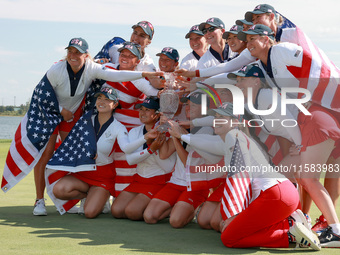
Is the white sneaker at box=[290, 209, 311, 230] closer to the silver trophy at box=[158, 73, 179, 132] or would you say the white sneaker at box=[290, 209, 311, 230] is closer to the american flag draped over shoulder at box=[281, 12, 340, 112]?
the american flag draped over shoulder at box=[281, 12, 340, 112]

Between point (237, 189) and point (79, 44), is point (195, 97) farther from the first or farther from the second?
point (237, 189)

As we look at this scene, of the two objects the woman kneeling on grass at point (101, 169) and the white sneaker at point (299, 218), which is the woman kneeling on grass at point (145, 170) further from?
the white sneaker at point (299, 218)

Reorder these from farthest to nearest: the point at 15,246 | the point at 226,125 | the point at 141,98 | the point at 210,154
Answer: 1. the point at 141,98
2. the point at 210,154
3. the point at 226,125
4. the point at 15,246

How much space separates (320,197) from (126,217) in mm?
2403

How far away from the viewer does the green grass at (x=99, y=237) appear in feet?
15.2

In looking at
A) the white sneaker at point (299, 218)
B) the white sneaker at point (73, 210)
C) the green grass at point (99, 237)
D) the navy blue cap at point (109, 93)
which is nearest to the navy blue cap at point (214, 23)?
the navy blue cap at point (109, 93)

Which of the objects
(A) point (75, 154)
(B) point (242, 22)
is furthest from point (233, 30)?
(A) point (75, 154)

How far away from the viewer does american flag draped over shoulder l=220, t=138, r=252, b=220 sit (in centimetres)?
489

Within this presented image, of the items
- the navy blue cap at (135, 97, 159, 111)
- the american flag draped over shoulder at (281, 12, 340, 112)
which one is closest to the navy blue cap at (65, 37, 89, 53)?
the navy blue cap at (135, 97, 159, 111)

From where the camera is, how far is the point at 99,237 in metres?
5.14

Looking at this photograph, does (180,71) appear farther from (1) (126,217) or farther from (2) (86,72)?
(1) (126,217)

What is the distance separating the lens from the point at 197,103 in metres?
6.19

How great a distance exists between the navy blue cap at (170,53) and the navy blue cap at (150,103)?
70cm

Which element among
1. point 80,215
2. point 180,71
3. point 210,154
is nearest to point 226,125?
point 210,154
